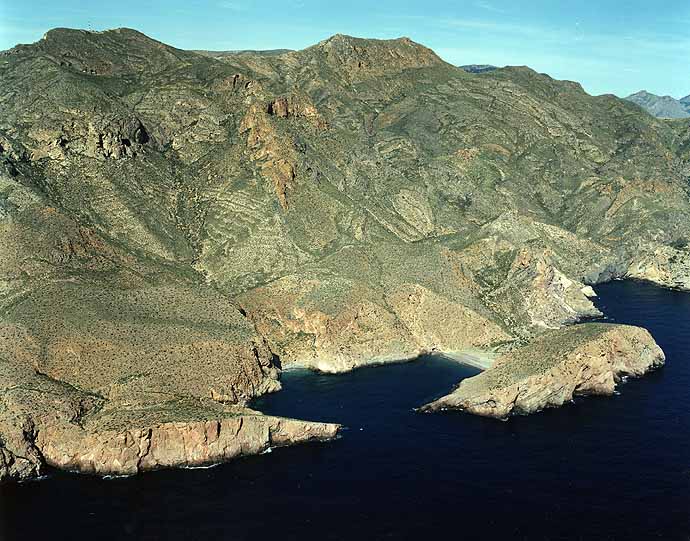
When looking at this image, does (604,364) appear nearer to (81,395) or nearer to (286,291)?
(286,291)

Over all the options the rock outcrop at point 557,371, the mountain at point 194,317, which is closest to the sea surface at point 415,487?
the rock outcrop at point 557,371

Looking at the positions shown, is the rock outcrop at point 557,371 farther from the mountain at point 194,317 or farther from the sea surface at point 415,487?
the sea surface at point 415,487

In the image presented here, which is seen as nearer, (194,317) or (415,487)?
(415,487)

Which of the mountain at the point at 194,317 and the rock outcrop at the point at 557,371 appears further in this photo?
the rock outcrop at the point at 557,371

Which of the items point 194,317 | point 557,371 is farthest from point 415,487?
point 194,317

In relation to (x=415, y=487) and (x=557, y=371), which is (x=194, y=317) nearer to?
(x=415, y=487)

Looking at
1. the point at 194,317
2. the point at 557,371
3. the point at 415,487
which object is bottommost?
the point at 415,487
